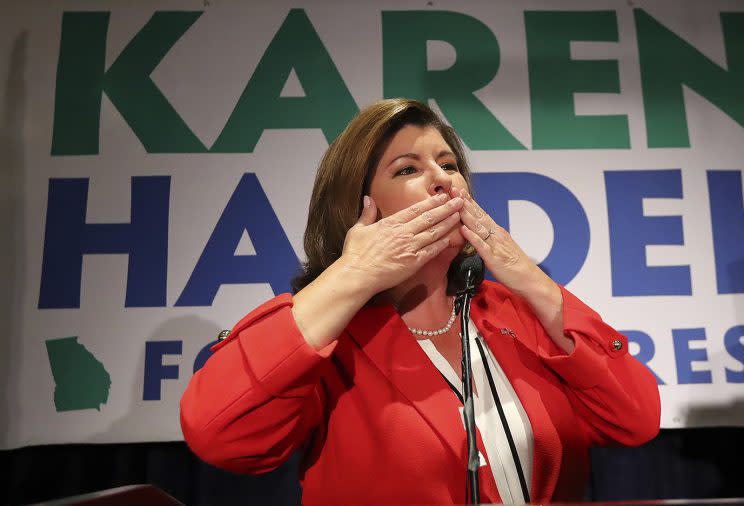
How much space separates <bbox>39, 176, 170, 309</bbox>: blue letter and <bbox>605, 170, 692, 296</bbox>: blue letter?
1.50 m

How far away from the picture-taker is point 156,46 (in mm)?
2115

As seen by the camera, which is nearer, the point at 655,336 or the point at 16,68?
the point at 655,336

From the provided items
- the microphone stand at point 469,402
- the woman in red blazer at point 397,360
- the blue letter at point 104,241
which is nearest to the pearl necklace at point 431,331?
the woman in red blazer at point 397,360

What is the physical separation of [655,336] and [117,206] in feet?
5.99

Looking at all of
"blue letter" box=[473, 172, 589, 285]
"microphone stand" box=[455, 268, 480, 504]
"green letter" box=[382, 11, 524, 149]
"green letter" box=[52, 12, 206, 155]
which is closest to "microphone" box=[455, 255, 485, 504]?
"microphone stand" box=[455, 268, 480, 504]

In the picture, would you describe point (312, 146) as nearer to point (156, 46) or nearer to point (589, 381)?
point (156, 46)

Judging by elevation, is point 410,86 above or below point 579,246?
above

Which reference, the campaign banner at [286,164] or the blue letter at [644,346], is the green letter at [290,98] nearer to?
the campaign banner at [286,164]

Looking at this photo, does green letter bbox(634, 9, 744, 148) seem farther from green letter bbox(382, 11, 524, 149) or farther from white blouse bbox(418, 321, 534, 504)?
white blouse bbox(418, 321, 534, 504)

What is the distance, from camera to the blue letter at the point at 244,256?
1.97 meters

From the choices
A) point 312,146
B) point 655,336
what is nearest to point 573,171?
point 655,336

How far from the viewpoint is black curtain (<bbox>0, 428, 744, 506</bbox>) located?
6.17ft

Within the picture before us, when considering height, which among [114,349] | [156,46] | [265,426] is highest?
[156,46]

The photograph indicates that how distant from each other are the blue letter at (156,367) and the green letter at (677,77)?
176 cm
